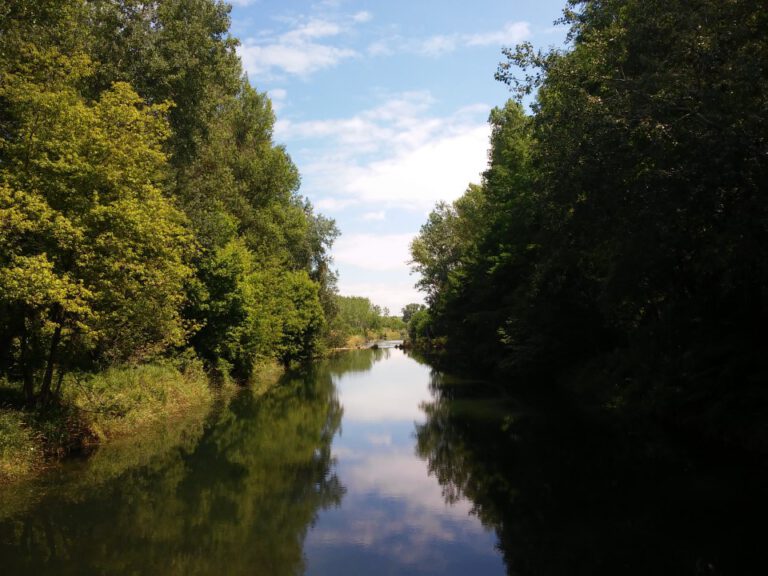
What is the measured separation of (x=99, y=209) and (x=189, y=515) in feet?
26.7

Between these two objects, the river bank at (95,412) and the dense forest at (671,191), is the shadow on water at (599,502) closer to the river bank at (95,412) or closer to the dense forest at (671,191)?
the dense forest at (671,191)

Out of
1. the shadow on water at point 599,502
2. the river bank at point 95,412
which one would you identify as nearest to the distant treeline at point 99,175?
the river bank at point 95,412

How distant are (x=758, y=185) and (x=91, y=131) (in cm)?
1570

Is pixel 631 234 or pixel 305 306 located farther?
pixel 305 306

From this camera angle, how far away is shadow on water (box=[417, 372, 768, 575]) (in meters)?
9.31

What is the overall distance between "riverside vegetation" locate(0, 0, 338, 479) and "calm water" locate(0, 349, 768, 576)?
277 cm

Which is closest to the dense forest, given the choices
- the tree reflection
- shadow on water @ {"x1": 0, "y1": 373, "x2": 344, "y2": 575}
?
shadow on water @ {"x1": 0, "y1": 373, "x2": 344, "y2": 575}

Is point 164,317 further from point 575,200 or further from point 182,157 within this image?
point 575,200

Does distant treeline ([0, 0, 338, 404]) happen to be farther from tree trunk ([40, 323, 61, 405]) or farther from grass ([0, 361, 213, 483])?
grass ([0, 361, 213, 483])

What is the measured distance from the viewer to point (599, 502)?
12.2 metres

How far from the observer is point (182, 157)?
25.3 meters

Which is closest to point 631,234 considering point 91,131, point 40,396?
point 91,131

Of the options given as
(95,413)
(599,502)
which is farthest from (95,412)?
(599,502)

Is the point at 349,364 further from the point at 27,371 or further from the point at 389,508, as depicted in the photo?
the point at 389,508
